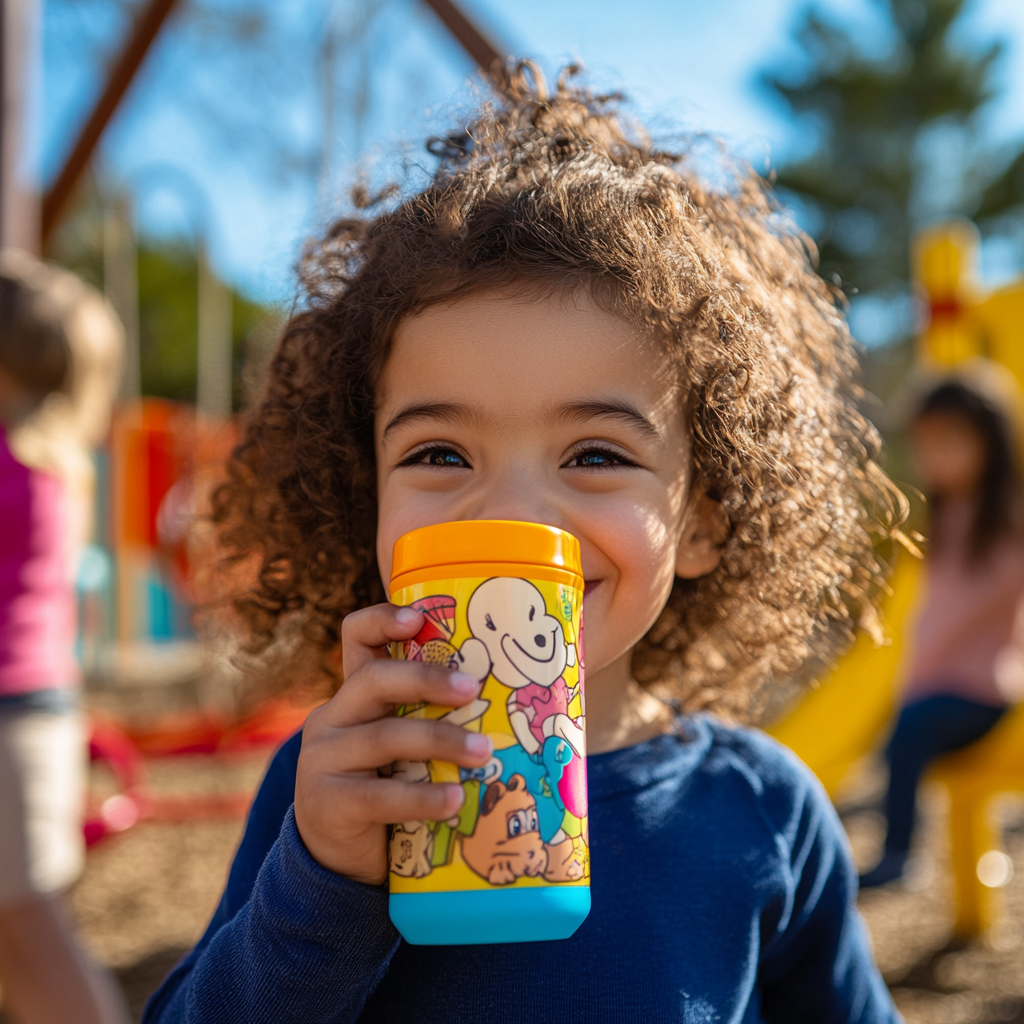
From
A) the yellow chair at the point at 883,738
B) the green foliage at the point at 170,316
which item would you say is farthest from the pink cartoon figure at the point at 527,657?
the green foliage at the point at 170,316

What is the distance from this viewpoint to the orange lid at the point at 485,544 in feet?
2.75

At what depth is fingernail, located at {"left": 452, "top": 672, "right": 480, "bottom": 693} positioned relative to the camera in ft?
2.65

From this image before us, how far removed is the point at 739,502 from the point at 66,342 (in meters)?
2.13

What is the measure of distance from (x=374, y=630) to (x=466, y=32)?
3092mm

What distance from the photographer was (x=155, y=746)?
164 inches

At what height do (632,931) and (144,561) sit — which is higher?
(144,561)

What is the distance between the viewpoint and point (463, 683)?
0.81 metres

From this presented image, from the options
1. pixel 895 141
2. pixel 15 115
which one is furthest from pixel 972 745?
pixel 895 141

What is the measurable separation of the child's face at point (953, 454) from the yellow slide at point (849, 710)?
54 cm

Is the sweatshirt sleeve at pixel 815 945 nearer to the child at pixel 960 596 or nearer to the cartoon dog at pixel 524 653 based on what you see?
the cartoon dog at pixel 524 653

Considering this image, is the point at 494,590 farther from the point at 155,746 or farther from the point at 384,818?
the point at 155,746

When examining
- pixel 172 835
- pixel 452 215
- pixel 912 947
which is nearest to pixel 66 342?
pixel 452 215

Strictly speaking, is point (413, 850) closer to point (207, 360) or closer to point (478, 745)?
point (478, 745)

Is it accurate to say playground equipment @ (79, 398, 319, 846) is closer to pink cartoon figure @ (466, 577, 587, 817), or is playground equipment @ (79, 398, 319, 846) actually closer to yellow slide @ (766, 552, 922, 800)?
yellow slide @ (766, 552, 922, 800)
